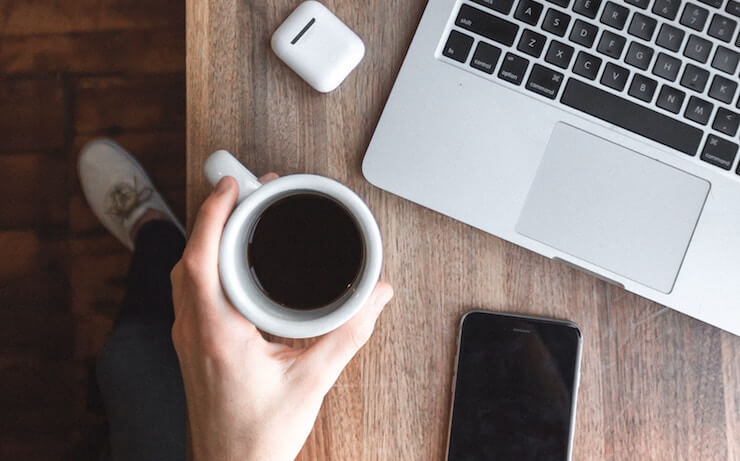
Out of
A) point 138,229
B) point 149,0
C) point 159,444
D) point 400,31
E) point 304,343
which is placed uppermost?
point 400,31

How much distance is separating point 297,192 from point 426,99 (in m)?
0.16

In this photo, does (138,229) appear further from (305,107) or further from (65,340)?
(305,107)

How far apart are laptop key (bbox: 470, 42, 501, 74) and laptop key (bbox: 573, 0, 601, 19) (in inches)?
2.9

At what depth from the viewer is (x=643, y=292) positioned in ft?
1.88

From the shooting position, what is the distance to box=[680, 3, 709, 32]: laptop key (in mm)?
560

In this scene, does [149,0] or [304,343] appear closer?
[304,343]

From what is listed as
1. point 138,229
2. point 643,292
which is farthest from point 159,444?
point 643,292

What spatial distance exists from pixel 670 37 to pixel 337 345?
374 millimetres

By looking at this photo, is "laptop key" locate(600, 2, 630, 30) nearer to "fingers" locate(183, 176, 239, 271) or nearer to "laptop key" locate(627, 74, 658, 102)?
"laptop key" locate(627, 74, 658, 102)

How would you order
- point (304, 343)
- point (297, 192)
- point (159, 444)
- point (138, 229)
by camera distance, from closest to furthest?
1. point (297, 192)
2. point (304, 343)
3. point (159, 444)
4. point (138, 229)

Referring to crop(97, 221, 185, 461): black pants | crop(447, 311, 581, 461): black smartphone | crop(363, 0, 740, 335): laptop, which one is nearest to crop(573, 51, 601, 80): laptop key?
crop(363, 0, 740, 335): laptop

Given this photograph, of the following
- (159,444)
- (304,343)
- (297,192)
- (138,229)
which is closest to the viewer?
(297,192)

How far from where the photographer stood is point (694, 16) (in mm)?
560

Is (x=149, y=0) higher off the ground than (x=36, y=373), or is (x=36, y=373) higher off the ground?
(x=149, y=0)
